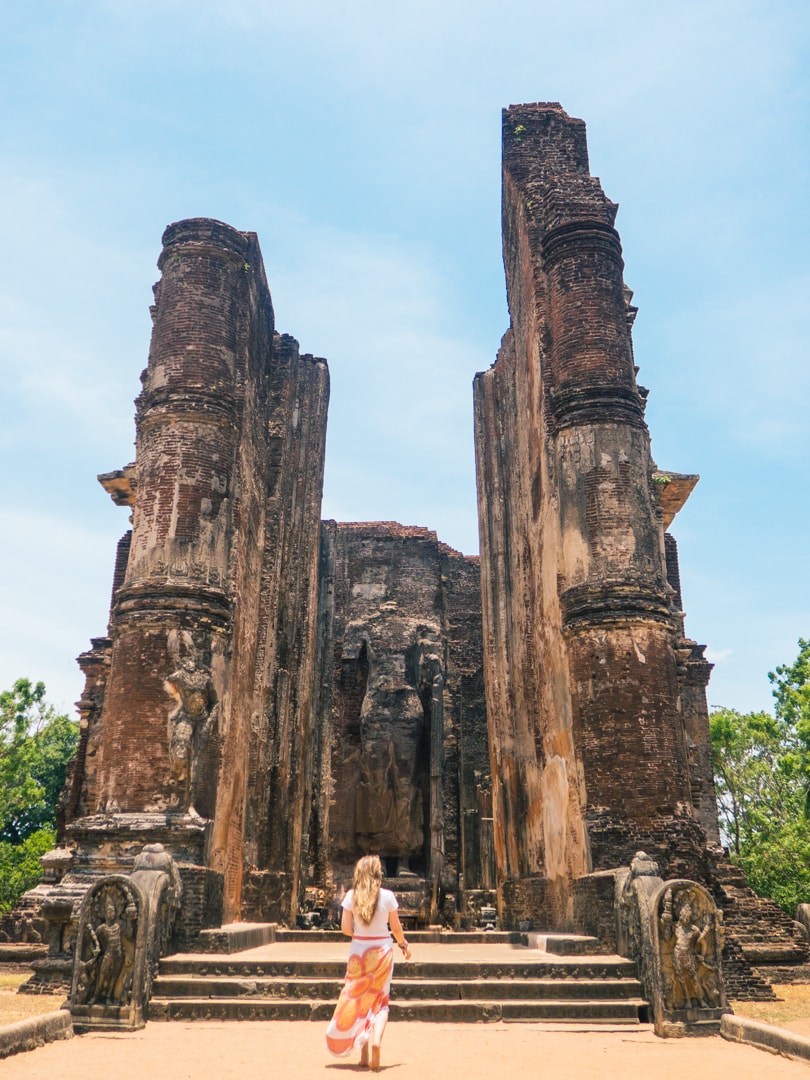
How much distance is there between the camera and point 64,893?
8.15 metres

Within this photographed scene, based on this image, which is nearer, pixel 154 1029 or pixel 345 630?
pixel 154 1029

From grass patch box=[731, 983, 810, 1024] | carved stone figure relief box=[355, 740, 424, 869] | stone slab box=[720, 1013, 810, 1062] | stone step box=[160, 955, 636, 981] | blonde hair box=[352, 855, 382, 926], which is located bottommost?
grass patch box=[731, 983, 810, 1024]

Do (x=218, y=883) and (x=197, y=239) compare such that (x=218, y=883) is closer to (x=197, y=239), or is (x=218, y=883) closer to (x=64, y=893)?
(x=64, y=893)

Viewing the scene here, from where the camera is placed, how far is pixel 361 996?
16.1 ft

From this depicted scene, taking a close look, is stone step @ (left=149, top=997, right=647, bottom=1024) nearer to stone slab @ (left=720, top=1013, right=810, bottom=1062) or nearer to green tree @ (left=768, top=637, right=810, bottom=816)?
stone slab @ (left=720, top=1013, right=810, bottom=1062)

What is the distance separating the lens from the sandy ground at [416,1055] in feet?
15.2

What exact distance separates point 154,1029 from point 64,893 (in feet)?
8.20

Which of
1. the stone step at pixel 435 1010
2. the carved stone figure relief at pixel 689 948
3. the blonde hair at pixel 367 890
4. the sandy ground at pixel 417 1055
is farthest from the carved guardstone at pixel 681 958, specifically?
the blonde hair at pixel 367 890

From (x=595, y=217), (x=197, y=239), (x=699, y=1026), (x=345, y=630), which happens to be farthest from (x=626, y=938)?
(x=345, y=630)

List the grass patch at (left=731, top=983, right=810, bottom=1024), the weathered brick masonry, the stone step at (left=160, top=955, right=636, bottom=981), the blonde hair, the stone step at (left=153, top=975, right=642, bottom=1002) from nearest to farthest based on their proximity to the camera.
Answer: the blonde hair → the stone step at (left=153, top=975, right=642, bottom=1002) → the stone step at (left=160, top=955, right=636, bottom=981) → the grass patch at (left=731, top=983, right=810, bottom=1024) → the weathered brick masonry

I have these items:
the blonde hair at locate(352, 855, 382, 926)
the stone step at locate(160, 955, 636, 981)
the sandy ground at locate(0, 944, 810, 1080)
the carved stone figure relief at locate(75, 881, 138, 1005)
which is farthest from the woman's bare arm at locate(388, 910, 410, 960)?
the carved stone figure relief at locate(75, 881, 138, 1005)

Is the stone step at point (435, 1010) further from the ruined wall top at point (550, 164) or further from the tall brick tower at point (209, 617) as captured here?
the ruined wall top at point (550, 164)

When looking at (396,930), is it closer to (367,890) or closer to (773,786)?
(367,890)

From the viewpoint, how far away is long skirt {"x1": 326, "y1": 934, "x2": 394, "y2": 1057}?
189 inches
